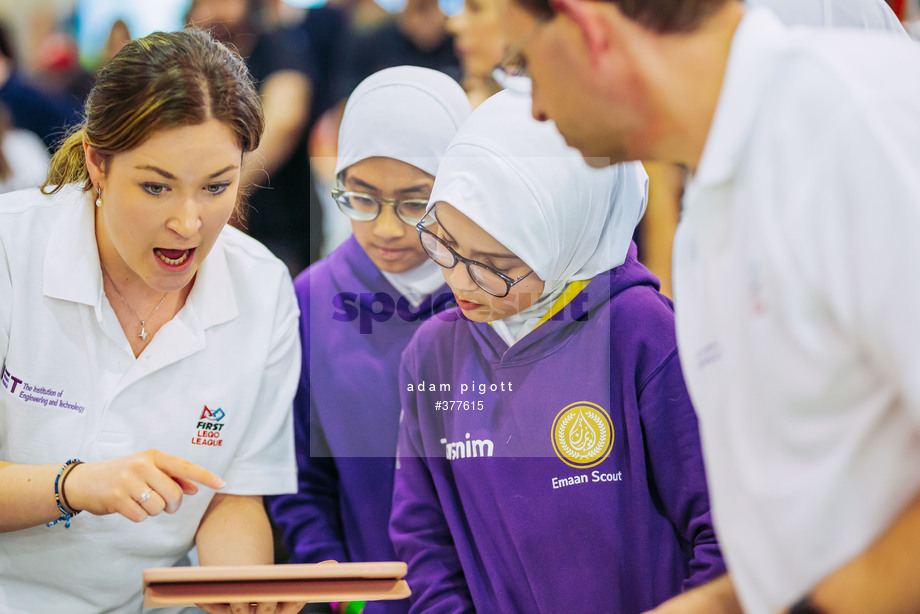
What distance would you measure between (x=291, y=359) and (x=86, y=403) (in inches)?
16.2

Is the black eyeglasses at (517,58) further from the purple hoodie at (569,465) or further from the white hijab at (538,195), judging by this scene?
the purple hoodie at (569,465)

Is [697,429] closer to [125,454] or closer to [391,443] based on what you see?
[391,443]

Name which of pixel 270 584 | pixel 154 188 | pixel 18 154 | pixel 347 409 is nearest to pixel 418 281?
pixel 347 409

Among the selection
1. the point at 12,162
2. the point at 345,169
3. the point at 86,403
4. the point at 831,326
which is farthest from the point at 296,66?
the point at 831,326

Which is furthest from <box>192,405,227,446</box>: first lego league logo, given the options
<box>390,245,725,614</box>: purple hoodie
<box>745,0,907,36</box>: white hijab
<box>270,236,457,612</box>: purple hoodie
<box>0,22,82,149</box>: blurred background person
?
<box>0,22,82,149</box>: blurred background person

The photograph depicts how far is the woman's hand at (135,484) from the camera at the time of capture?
143cm

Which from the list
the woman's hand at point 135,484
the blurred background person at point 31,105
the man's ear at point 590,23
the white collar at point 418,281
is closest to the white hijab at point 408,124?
the white collar at point 418,281

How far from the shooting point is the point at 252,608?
153cm

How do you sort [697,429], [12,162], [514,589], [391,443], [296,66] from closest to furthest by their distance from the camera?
[697,429] → [514,589] → [391,443] → [296,66] → [12,162]

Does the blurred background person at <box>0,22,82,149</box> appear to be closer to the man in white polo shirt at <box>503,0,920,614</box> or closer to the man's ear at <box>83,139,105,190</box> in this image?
the man's ear at <box>83,139,105,190</box>

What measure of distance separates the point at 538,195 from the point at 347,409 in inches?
24.4

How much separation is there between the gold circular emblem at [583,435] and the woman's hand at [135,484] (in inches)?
24.5

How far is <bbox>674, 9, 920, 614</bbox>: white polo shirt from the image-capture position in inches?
31.2

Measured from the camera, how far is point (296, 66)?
2.61m
